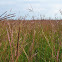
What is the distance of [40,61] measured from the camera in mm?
1724

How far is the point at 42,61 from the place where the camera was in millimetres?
1720

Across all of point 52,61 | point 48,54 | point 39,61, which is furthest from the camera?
point 48,54

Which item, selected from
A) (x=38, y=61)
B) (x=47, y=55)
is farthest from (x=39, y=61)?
(x=47, y=55)

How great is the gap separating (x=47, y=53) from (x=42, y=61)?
7.3 inches

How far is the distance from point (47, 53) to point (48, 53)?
0.02 meters

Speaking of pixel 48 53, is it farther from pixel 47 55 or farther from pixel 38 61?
pixel 38 61

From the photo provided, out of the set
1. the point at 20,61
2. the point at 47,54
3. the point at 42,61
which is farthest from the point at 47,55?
the point at 20,61

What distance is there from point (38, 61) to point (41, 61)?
6 cm

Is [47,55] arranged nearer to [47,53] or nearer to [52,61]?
[47,53]

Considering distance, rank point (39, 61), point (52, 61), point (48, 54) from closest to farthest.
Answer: point (52, 61) < point (39, 61) < point (48, 54)

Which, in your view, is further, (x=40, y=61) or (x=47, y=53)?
(x=47, y=53)

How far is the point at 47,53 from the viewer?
185cm

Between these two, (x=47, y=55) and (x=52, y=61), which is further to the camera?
(x=47, y=55)

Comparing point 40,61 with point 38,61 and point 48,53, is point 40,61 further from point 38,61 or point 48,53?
point 48,53
